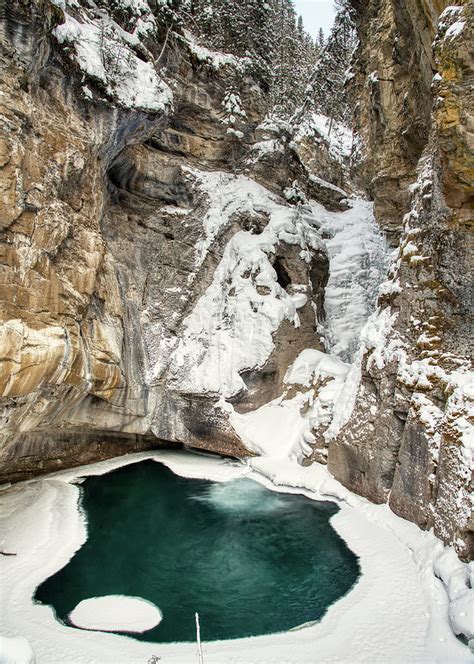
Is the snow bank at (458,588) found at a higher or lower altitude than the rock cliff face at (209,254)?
lower

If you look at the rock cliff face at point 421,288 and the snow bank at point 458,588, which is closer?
the snow bank at point 458,588

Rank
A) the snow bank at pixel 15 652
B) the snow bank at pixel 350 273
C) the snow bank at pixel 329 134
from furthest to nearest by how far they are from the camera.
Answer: the snow bank at pixel 329 134, the snow bank at pixel 350 273, the snow bank at pixel 15 652

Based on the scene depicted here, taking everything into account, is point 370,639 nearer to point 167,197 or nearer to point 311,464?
point 311,464

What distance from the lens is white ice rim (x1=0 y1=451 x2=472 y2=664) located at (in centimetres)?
831

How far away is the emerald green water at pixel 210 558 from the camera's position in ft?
32.3

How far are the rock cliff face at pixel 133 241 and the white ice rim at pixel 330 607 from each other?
3425 millimetres

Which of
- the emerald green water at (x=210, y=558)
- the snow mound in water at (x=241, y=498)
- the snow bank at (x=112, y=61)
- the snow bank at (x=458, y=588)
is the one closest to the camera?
the snow bank at (x=458, y=588)

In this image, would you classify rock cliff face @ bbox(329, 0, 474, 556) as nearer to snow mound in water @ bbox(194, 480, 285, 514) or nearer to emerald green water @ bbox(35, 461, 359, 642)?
emerald green water @ bbox(35, 461, 359, 642)

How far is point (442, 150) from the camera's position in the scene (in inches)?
445

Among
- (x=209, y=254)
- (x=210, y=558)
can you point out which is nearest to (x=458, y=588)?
(x=210, y=558)

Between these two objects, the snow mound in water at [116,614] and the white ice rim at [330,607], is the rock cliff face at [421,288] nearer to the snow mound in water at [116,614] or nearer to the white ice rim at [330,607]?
the white ice rim at [330,607]

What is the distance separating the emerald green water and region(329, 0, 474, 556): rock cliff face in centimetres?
274

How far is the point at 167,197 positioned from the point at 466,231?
14848 millimetres

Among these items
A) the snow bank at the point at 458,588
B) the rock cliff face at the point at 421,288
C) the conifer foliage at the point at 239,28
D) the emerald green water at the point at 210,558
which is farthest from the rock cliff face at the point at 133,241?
the snow bank at the point at 458,588
